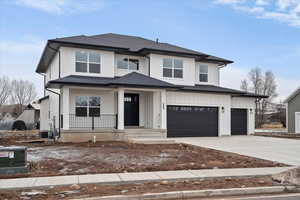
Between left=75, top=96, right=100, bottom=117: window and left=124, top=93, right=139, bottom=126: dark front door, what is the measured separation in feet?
6.94

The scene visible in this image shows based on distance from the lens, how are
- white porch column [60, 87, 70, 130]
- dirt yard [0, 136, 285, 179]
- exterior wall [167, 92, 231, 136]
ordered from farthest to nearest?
exterior wall [167, 92, 231, 136] < white porch column [60, 87, 70, 130] < dirt yard [0, 136, 285, 179]

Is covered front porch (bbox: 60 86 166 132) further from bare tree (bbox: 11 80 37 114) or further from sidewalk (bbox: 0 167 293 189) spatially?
bare tree (bbox: 11 80 37 114)

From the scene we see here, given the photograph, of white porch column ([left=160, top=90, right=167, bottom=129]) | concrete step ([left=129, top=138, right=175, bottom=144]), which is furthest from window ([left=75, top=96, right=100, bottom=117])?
white porch column ([left=160, top=90, right=167, bottom=129])

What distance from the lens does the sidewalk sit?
6.79 meters

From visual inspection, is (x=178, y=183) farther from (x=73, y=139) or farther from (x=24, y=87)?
(x=24, y=87)

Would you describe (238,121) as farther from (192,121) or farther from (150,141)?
(150,141)

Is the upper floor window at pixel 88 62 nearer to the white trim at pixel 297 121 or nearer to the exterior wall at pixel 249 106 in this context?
the exterior wall at pixel 249 106

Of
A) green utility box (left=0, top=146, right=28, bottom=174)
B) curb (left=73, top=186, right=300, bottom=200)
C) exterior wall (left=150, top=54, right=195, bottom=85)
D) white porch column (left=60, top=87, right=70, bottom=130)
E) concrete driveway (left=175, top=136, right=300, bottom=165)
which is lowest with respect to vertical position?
concrete driveway (left=175, top=136, right=300, bottom=165)

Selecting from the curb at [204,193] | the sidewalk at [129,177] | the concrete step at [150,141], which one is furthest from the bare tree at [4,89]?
the curb at [204,193]

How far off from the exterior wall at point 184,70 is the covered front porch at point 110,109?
1725mm

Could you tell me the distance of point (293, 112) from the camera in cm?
2820

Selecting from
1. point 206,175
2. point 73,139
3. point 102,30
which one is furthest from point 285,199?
point 102,30

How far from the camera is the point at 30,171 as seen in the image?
320 inches

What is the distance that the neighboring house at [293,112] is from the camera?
27.6m
